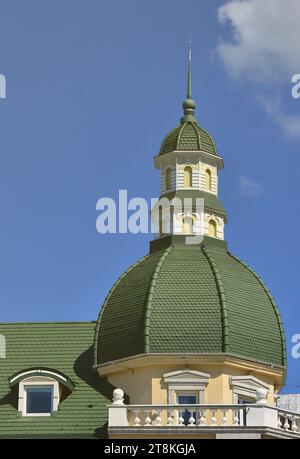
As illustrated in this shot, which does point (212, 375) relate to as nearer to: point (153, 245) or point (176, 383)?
point (176, 383)

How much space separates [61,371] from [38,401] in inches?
61.9

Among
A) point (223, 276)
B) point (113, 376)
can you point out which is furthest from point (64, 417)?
point (223, 276)

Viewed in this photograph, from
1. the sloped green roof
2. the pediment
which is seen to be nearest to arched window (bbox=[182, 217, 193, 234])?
the sloped green roof

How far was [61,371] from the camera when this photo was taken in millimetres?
72438

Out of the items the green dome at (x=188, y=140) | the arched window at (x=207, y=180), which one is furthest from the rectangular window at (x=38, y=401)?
the green dome at (x=188, y=140)

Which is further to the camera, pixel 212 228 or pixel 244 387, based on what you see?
pixel 212 228

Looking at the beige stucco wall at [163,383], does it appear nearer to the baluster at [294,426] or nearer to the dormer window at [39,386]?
the baluster at [294,426]

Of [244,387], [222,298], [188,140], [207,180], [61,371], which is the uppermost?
[188,140]

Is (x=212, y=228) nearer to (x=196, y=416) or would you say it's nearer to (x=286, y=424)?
(x=196, y=416)

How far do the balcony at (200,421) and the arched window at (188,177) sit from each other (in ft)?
34.9

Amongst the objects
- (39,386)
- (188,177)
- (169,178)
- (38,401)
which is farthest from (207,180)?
(38,401)

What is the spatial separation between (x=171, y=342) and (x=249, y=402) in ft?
11.5

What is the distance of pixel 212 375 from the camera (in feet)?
232
